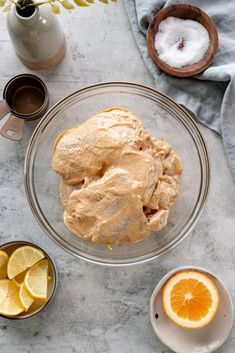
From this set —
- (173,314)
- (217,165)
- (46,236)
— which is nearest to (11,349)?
(46,236)

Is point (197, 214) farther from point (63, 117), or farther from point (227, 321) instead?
point (63, 117)

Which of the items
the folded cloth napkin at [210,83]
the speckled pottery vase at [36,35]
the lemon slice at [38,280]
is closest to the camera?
the speckled pottery vase at [36,35]

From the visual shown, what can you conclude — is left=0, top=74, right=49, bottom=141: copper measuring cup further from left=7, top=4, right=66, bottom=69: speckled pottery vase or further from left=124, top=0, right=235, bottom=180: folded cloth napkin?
left=124, top=0, right=235, bottom=180: folded cloth napkin

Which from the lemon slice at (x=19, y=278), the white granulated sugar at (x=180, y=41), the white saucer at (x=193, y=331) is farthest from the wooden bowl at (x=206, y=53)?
the lemon slice at (x=19, y=278)

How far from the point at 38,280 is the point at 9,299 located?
16cm

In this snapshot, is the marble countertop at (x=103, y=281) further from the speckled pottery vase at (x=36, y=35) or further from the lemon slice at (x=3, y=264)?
the speckled pottery vase at (x=36, y=35)

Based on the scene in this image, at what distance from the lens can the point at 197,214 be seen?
2217 millimetres

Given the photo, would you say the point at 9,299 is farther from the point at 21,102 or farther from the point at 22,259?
the point at 21,102

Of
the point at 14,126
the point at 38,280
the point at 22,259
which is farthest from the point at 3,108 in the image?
the point at 38,280

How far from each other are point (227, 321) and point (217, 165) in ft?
2.35

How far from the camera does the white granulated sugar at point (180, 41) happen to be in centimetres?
228

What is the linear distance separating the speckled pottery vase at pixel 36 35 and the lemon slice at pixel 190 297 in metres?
1.15

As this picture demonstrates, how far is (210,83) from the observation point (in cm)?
234

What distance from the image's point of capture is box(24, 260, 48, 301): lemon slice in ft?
7.22
